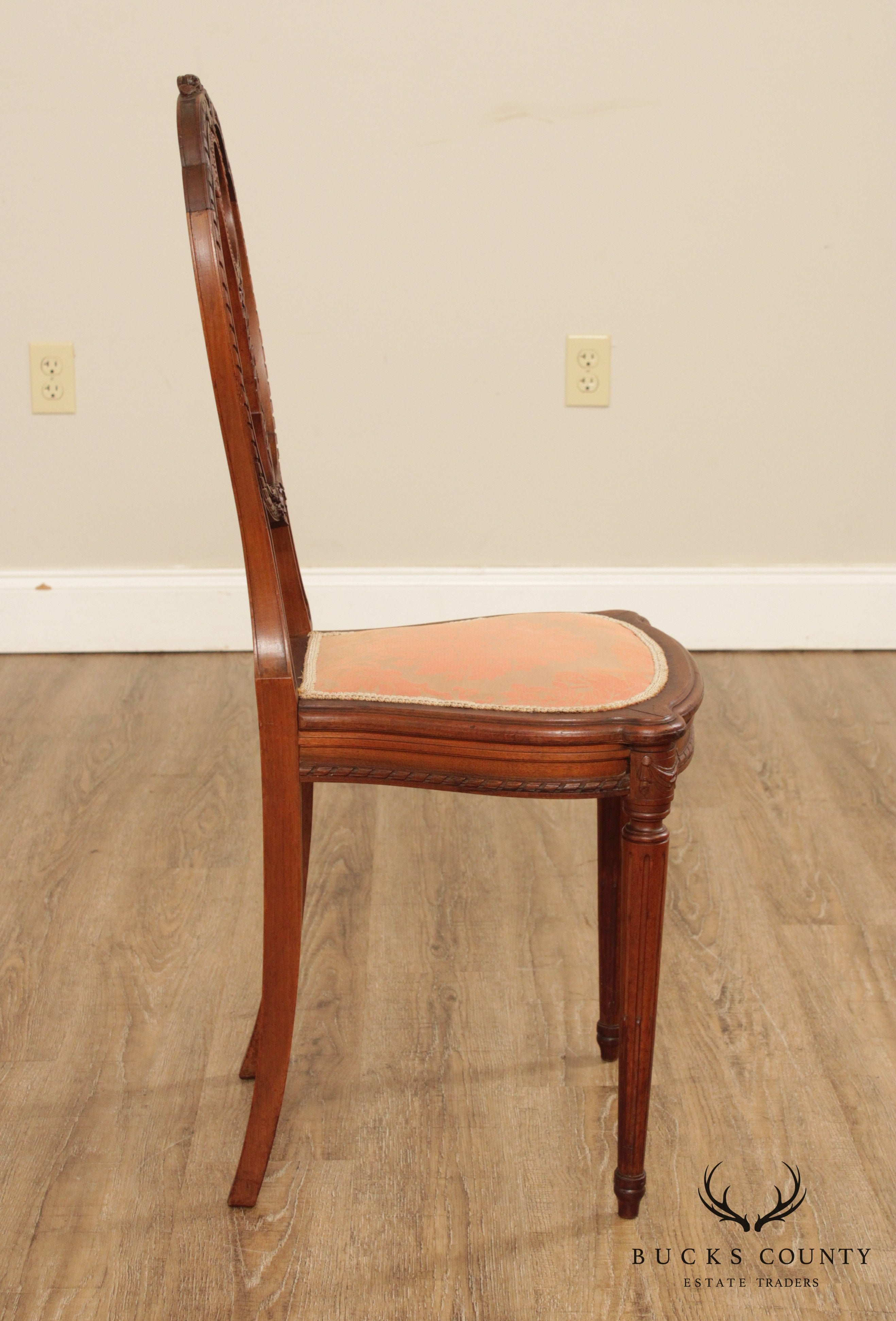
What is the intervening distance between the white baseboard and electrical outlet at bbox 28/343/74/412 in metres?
0.31

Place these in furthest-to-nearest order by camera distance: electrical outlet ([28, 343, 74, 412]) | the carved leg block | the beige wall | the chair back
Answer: electrical outlet ([28, 343, 74, 412]) < the beige wall < the carved leg block < the chair back

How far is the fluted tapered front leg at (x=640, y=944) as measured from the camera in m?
0.88

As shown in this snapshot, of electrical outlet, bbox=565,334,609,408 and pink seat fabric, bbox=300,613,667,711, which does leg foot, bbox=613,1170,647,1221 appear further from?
electrical outlet, bbox=565,334,609,408

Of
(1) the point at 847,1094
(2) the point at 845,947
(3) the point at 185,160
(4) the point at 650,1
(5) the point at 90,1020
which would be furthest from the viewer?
(4) the point at 650,1

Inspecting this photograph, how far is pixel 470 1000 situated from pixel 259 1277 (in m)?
0.39

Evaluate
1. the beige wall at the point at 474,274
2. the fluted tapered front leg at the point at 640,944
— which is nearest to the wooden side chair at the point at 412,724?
the fluted tapered front leg at the point at 640,944

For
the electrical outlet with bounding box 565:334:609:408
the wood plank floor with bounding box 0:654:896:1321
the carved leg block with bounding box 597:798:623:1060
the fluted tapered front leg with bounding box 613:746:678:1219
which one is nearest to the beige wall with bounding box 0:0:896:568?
the electrical outlet with bounding box 565:334:609:408

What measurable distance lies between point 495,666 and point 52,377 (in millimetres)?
1565

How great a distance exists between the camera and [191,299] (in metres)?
2.19

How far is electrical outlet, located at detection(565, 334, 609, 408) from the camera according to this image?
222 centimetres

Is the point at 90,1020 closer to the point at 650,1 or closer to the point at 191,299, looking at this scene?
the point at 191,299

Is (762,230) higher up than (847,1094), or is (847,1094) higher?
(762,230)

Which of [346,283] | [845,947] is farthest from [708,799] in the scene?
[346,283]

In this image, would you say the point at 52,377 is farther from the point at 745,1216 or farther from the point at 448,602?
the point at 745,1216
